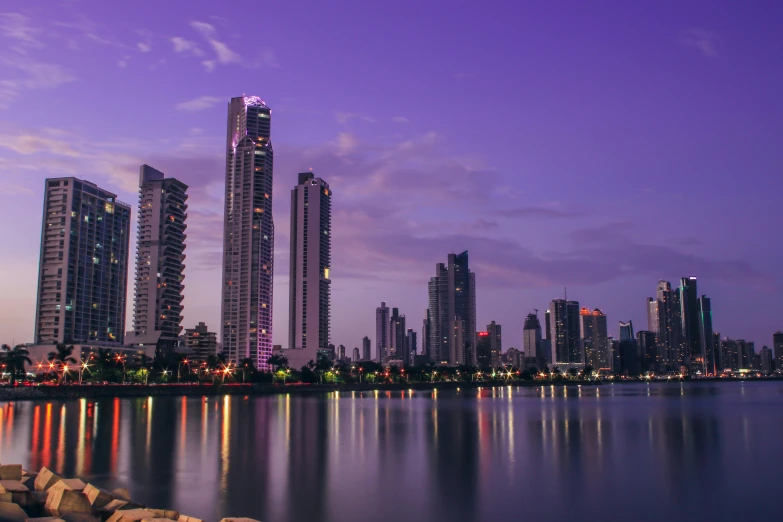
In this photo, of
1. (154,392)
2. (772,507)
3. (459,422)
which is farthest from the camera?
(154,392)

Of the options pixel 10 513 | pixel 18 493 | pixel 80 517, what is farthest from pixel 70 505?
pixel 18 493

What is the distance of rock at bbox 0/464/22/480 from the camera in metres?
25.1

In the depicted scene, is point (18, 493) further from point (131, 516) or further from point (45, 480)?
point (131, 516)

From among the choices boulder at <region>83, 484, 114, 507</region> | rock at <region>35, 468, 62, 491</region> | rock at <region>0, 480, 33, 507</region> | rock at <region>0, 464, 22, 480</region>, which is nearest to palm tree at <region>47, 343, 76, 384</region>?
rock at <region>0, 464, 22, 480</region>

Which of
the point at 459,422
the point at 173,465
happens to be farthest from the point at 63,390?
the point at 173,465

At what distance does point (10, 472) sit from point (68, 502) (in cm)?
596

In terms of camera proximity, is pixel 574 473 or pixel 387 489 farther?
pixel 574 473

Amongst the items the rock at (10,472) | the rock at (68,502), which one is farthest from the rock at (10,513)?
the rock at (10,472)

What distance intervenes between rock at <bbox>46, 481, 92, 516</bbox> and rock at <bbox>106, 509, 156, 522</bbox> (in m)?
1.79

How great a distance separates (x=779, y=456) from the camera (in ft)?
156

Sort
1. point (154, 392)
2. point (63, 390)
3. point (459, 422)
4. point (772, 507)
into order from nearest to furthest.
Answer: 1. point (772, 507)
2. point (459, 422)
3. point (63, 390)
4. point (154, 392)

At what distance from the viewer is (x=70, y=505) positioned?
21.0 meters

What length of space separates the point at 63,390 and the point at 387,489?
122167 millimetres

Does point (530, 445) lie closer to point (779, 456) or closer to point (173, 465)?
point (779, 456)
